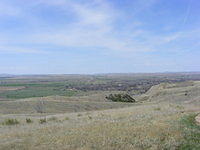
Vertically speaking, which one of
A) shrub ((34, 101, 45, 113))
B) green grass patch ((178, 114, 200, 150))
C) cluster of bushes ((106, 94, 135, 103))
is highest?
green grass patch ((178, 114, 200, 150))

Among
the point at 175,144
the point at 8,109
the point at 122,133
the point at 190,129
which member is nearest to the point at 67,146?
the point at 122,133

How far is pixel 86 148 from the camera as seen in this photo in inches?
424

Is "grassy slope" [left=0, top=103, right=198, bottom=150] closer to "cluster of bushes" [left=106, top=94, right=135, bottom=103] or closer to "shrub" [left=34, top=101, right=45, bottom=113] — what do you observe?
"shrub" [left=34, top=101, right=45, bottom=113]

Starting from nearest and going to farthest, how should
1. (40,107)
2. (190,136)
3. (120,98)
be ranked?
(190,136) → (40,107) → (120,98)

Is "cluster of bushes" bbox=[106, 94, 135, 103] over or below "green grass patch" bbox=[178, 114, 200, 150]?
below

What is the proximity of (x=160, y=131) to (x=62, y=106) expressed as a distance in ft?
95.5

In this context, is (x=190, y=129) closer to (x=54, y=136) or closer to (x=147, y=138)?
(x=147, y=138)

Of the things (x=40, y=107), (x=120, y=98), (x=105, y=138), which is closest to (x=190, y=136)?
(x=105, y=138)

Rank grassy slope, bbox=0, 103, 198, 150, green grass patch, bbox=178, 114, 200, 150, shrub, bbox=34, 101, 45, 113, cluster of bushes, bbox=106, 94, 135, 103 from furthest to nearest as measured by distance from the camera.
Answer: cluster of bushes, bbox=106, 94, 135, 103
shrub, bbox=34, 101, 45, 113
green grass patch, bbox=178, 114, 200, 150
grassy slope, bbox=0, 103, 198, 150

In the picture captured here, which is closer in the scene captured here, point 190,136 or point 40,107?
point 190,136

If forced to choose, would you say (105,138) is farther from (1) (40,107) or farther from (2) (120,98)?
(2) (120,98)

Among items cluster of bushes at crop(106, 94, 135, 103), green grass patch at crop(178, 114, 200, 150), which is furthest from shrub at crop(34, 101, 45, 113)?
green grass patch at crop(178, 114, 200, 150)

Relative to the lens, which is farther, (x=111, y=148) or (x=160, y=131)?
(x=160, y=131)

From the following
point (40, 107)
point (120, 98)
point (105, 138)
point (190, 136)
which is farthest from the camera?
point (120, 98)
